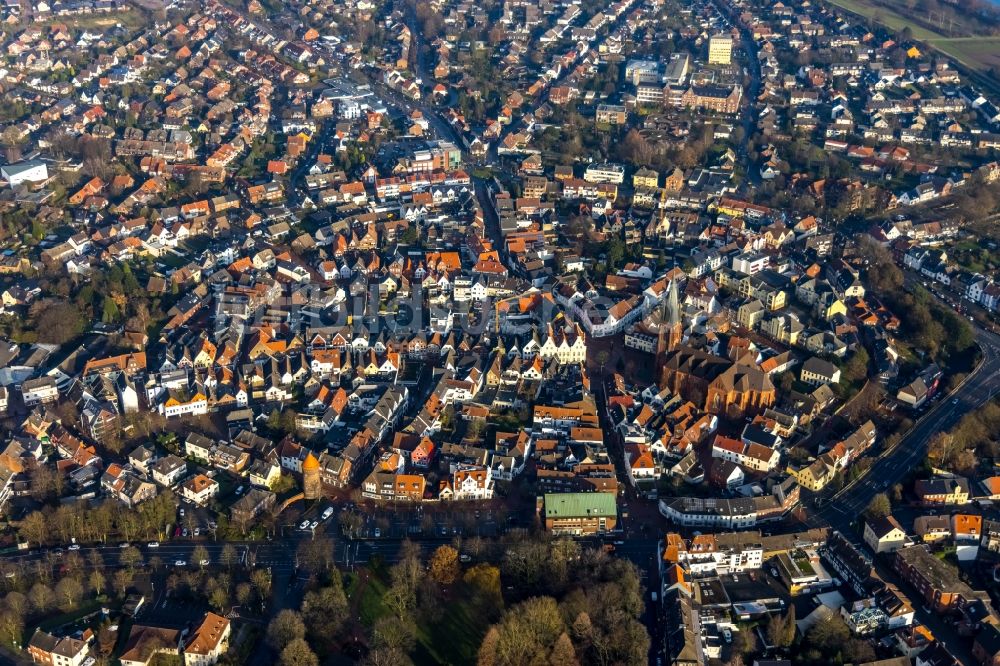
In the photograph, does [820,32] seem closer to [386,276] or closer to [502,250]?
[502,250]

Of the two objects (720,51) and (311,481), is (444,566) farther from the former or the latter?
(720,51)

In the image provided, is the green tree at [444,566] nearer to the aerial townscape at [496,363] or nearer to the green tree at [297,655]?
the aerial townscape at [496,363]

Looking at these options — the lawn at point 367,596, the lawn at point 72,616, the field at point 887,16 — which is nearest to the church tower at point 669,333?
the lawn at point 367,596

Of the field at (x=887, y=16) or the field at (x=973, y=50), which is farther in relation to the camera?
the field at (x=887, y=16)

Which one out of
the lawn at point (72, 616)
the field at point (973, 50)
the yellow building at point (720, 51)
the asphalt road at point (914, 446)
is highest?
the field at point (973, 50)

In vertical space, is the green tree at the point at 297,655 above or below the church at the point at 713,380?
below

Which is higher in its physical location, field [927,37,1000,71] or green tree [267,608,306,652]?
field [927,37,1000,71]

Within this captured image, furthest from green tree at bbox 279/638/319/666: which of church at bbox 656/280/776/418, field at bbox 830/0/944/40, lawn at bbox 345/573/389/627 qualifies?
field at bbox 830/0/944/40

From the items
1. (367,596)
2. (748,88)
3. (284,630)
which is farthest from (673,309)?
(748,88)

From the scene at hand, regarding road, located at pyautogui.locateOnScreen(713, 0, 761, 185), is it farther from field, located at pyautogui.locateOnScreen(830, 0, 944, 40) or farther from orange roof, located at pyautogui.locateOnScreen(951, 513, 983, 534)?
orange roof, located at pyautogui.locateOnScreen(951, 513, 983, 534)

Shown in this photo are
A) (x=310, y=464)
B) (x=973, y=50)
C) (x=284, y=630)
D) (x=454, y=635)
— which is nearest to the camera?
(x=284, y=630)
